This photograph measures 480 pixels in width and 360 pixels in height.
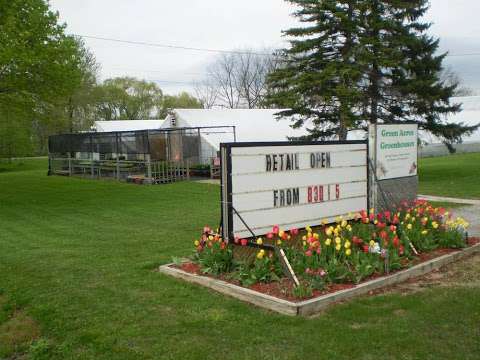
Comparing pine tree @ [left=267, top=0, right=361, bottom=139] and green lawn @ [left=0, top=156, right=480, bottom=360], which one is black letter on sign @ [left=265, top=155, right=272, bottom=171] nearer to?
green lawn @ [left=0, top=156, right=480, bottom=360]

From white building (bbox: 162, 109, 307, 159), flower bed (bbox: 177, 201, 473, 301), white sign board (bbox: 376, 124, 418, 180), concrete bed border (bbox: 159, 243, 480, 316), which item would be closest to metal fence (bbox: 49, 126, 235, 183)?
white building (bbox: 162, 109, 307, 159)

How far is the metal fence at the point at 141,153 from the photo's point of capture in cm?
2331

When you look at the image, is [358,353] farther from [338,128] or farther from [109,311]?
[338,128]

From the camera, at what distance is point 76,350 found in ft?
14.9

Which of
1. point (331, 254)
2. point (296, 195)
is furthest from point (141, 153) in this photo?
point (331, 254)

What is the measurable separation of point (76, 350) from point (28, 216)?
10198 mm

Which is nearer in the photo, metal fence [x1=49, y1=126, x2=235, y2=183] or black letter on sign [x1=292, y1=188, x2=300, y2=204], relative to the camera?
black letter on sign [x1=292, y1=188, x2=300, y2=204]

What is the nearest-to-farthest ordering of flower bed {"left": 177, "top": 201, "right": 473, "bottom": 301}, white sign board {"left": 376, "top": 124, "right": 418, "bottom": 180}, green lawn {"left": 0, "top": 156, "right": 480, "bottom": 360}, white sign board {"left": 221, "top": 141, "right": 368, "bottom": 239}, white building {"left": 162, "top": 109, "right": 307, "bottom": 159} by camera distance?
green lawn {"left": 0, "top": 156, "right": 480, "bottom": 360} → flower bed {"left": 177, "top": 201, "right": 473, "bottom": 301} → white sign board {"left": 221, "top": 141, "right": 368, "bottom": 239} → white sign board {"left": 376, "top": 124, "right": 418, "bottom": 180} → white building {"left": 162, "top": 109, "right": 307, "bottom": 159}

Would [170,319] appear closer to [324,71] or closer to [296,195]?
[296,195]

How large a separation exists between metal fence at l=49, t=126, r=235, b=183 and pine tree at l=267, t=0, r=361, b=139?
5.55 m

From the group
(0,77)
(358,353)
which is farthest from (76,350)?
(0,77)

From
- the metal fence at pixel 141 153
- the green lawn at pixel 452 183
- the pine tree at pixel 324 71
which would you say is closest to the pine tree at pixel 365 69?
the pine tree at pixel 324 71

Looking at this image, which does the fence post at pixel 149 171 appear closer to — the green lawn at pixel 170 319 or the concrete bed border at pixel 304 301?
the green lawn at pixel 170 319

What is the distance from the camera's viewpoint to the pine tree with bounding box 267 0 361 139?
770 inches
